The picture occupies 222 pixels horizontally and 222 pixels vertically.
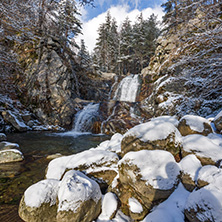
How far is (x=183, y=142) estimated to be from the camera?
9.61 ft

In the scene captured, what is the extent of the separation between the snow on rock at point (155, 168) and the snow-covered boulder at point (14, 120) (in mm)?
10596

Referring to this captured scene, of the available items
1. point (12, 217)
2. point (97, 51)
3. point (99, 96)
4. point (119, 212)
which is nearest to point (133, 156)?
point (119, 212)

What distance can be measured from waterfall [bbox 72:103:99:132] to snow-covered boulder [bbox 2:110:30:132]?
13.2 feet

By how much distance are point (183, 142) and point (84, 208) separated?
7.61 ft

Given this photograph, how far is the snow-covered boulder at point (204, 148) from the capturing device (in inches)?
96.7

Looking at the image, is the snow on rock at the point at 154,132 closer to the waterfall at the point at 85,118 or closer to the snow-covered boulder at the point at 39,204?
the snow-covered boulder at the point at 39,204

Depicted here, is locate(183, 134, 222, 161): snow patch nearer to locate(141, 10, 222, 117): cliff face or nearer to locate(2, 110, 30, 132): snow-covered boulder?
locate(141, 10, 222, 117): cliff face

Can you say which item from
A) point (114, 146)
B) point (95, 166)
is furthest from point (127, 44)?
point (95, 166)

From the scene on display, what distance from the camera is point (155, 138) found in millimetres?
2900

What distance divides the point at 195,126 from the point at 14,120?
472 inches

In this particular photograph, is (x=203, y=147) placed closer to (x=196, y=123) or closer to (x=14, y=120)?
(x=196, y=123)

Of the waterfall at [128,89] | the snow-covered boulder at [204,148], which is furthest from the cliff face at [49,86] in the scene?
the snow-covered boulder at [204,148]

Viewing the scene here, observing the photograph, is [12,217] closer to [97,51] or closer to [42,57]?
[42,57]

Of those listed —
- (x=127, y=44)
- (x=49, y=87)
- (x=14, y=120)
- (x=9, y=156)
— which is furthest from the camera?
(x=127, y=44)
